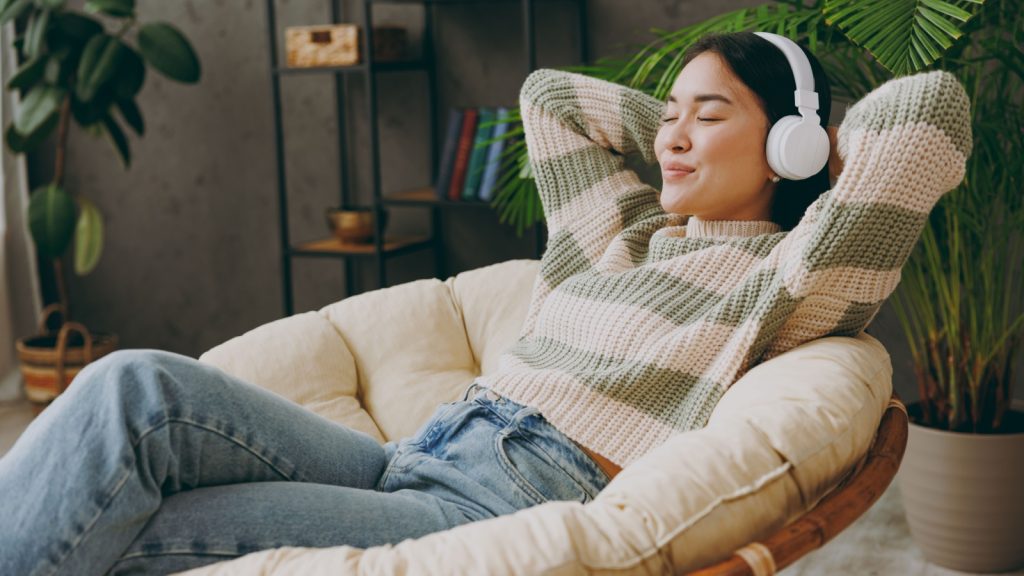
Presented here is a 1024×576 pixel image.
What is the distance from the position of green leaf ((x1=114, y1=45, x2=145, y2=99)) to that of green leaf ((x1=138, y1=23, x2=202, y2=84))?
0.12 ft

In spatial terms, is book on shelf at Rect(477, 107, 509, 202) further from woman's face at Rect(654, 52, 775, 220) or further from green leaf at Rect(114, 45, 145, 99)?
woman's face at Rect(654, 52, 775, 220)

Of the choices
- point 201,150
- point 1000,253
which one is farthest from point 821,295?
point 201,150

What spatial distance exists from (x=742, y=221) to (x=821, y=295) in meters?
0.22

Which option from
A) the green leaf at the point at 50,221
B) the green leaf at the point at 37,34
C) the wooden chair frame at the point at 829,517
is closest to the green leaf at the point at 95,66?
the green leaf at the point at 37,34

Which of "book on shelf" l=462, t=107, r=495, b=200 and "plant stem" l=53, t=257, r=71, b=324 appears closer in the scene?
"book on shelf" l=462, t=107, r=495, b=200

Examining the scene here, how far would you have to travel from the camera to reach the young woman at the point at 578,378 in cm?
115

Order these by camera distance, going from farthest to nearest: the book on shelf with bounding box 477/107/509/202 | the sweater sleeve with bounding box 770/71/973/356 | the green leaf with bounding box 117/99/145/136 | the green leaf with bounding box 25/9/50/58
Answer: the green leaf with bounding box 117/99/145/136
the green leaf with bounding box 25/9/50/58
the book on shelf with bounding box 477/107/509/202
the sweater sleeve with bounding box 770/71/973/356

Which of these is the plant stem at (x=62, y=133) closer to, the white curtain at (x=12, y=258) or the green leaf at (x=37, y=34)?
the green leaf at (x=37, y=34)

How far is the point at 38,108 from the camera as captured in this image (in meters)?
3.08

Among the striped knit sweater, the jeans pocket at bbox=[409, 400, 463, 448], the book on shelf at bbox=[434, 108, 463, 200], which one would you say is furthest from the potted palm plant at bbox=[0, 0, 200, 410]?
the jeans pocket at bbox=[409, 400, 463, 448]

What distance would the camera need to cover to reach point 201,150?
11.6ft

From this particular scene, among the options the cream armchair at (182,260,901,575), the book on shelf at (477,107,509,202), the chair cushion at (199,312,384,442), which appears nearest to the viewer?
the cream armchair at (182,260,901,575)

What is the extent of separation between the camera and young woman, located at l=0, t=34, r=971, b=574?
3.76ft

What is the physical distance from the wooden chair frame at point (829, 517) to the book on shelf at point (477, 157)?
1.74m
